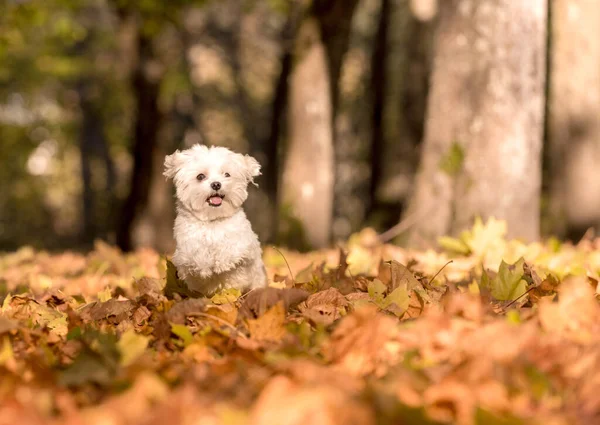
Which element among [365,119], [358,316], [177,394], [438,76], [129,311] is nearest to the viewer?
[177,394]

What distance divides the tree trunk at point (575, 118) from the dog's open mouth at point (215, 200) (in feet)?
17.5

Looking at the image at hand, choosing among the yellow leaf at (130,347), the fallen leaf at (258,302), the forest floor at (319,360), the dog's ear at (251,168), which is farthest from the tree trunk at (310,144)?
the yellow leaf at (130,347)

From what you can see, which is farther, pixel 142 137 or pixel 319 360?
pixel 142 137

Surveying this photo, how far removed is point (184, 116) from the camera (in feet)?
93.8

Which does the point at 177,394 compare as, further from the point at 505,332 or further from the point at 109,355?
the point at 505,332

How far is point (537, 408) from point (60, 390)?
1283 mm

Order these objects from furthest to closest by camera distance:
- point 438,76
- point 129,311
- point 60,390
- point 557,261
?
point 438,76, point 557,261, point 129,311, point 60,390

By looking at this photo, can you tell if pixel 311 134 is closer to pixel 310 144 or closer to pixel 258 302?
pixel 310 144

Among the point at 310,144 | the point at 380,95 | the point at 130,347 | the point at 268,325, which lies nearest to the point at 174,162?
the point at 268,325

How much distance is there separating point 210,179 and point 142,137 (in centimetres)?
1099

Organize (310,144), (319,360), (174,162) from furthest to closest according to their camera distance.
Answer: (310,144)
(174,162)
(319,360)

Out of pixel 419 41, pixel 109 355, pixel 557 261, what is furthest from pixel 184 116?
pixel 109 355

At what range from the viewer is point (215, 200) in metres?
3.77

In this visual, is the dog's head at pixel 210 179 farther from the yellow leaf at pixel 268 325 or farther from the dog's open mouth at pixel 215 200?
the yellow leaf at pixel 268 325
